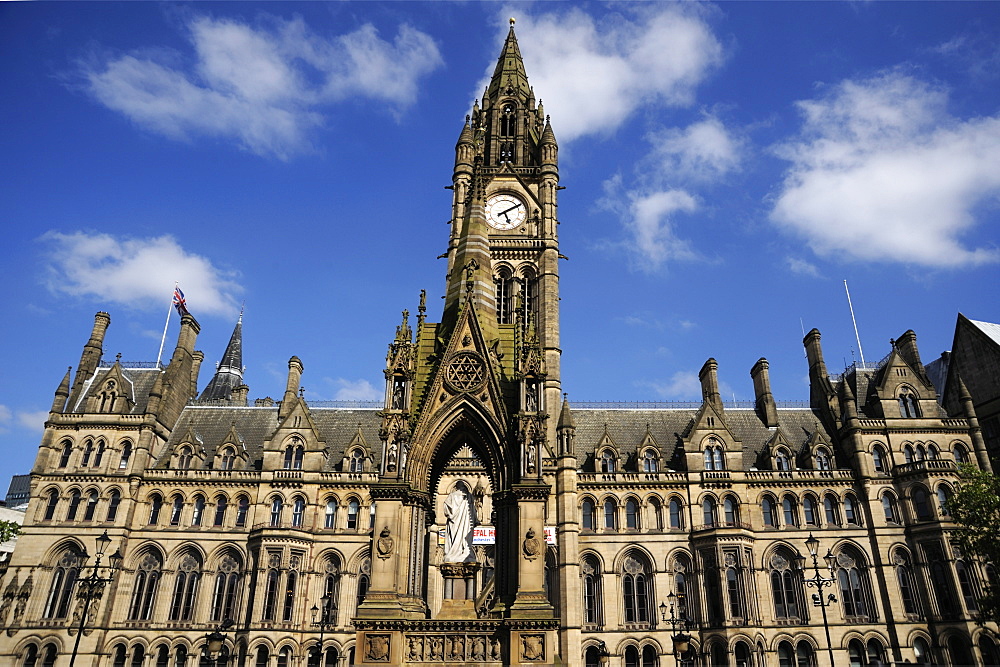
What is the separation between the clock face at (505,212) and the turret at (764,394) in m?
21.0

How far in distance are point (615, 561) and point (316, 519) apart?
18.7m

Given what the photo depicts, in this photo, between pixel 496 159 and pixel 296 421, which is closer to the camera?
pixel 296 421

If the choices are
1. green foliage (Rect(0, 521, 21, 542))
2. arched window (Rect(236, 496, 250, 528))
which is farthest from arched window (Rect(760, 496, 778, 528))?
green foliage (Rect(0, 521, 21, 542))

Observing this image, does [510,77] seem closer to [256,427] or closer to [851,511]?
[256,427]

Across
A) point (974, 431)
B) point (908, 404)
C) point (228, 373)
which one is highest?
point (228, 373)

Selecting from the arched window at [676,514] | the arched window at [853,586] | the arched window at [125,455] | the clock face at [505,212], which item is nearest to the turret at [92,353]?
the arched window at [125,455]

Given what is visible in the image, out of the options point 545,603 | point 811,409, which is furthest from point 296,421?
point 811,409

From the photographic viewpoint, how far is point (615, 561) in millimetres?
40219

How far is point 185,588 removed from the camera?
39.5 m

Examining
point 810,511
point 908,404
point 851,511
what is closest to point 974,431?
point 908,404

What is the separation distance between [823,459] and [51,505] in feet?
159

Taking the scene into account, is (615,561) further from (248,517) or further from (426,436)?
(426,436)

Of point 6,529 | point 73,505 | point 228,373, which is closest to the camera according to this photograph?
point 6,529

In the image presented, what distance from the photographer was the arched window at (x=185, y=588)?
3884 cm
